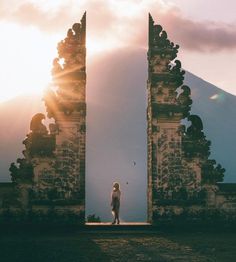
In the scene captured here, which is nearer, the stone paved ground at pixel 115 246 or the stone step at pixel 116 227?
the stone paved ground at pixel 115 246

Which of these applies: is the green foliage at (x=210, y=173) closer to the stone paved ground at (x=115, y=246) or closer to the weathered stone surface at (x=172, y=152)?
the weathered stone surface at (x=172, y=152)

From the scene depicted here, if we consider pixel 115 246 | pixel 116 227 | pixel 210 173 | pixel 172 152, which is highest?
pixel 172 152

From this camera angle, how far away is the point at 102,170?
9744 cm

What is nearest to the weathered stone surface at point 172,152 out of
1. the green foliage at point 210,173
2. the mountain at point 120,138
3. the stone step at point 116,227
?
the green foliage at point 210,173

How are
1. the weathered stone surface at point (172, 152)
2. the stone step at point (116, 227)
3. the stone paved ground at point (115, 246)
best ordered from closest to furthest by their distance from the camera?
the stone paved ground at point (115, 246)
the stone step at point (116, 227)
the weathered stone surface at point (172, 152)

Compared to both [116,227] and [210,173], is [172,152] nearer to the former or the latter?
[210,173]

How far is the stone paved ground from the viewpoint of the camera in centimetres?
1041

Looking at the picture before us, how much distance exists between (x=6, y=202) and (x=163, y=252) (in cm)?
679

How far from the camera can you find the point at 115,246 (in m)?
12.3

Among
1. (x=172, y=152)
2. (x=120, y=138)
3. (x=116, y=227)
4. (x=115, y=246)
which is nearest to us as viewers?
(x=115, y=246)

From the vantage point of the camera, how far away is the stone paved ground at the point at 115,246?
34.2 ft

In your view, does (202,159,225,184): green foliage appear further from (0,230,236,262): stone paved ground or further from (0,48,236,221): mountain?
(0,48,236,221): mountain

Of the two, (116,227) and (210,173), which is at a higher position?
(210,173)

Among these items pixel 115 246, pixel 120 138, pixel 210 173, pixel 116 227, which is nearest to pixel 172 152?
pixel 210 173
